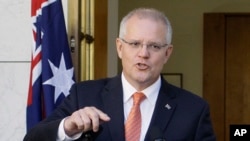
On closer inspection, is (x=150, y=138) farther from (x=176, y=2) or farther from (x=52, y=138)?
(x=176, y=2)

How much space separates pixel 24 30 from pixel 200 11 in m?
2.95

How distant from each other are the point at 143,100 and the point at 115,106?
0.10 m

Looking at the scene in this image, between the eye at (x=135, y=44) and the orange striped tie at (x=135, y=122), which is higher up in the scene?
the eye at (x=135, y=44)

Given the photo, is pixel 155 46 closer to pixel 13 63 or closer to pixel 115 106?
pixel 115 106

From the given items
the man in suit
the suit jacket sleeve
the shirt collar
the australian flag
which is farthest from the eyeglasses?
the australian flag

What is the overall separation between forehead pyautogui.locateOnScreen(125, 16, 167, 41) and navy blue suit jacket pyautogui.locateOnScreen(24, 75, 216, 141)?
0.70 feet

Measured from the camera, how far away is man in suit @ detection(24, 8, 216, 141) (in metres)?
1.88

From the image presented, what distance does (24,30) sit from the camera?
132 inches

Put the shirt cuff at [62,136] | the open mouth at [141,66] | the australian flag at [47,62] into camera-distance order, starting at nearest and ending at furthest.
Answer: the shirt cuff at [62,136] → the open mouth at [141,66] → the australian flag at [47,62]

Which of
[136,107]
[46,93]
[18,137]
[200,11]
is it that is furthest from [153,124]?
[200,11]

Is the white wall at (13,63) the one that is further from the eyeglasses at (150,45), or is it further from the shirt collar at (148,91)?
the eyeglasses at (150,45)

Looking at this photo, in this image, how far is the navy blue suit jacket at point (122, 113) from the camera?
190 cm

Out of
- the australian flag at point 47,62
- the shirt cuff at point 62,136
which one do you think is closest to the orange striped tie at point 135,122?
the shirt cuff at point 62,136

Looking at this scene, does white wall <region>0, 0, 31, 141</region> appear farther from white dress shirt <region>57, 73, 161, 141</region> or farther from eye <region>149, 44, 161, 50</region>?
eye <region>149, 44, 161, 50</region>
